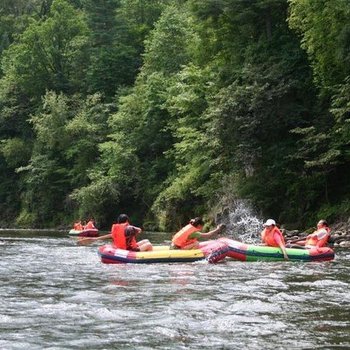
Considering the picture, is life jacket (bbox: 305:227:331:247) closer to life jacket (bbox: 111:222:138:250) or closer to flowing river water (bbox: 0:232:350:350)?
flowing river water (bbox: 0:232:350:350)

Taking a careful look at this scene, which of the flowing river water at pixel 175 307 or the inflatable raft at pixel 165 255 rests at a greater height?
the inflatable raft at pixel 165 255

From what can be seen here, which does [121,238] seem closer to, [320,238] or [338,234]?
[320,238]

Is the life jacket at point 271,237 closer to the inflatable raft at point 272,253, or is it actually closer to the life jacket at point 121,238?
the inflatable raft at point 272,253

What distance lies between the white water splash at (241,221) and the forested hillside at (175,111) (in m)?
0.45

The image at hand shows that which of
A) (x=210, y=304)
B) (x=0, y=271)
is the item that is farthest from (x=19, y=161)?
(x=210, y=304)

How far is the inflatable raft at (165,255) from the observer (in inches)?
622

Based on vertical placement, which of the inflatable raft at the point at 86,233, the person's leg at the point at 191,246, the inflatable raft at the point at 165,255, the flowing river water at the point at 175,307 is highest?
the inflatable raft at the point at 86,233

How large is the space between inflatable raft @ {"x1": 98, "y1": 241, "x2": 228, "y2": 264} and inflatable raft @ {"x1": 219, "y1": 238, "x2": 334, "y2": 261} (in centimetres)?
37

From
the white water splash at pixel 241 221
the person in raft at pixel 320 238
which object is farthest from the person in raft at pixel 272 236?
the white water splash at pixel 241 221

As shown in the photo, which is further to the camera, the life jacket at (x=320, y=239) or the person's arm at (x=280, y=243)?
the life jacket at (x=320, y=239)

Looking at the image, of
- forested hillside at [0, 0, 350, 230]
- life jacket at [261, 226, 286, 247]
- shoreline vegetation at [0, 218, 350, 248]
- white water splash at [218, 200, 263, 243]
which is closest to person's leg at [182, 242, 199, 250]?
life jacket at [261, 226, 286, 247]

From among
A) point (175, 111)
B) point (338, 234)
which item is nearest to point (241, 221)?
point (338, 234)

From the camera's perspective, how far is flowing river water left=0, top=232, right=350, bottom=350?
293 inches

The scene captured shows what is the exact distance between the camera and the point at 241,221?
28750 mm
